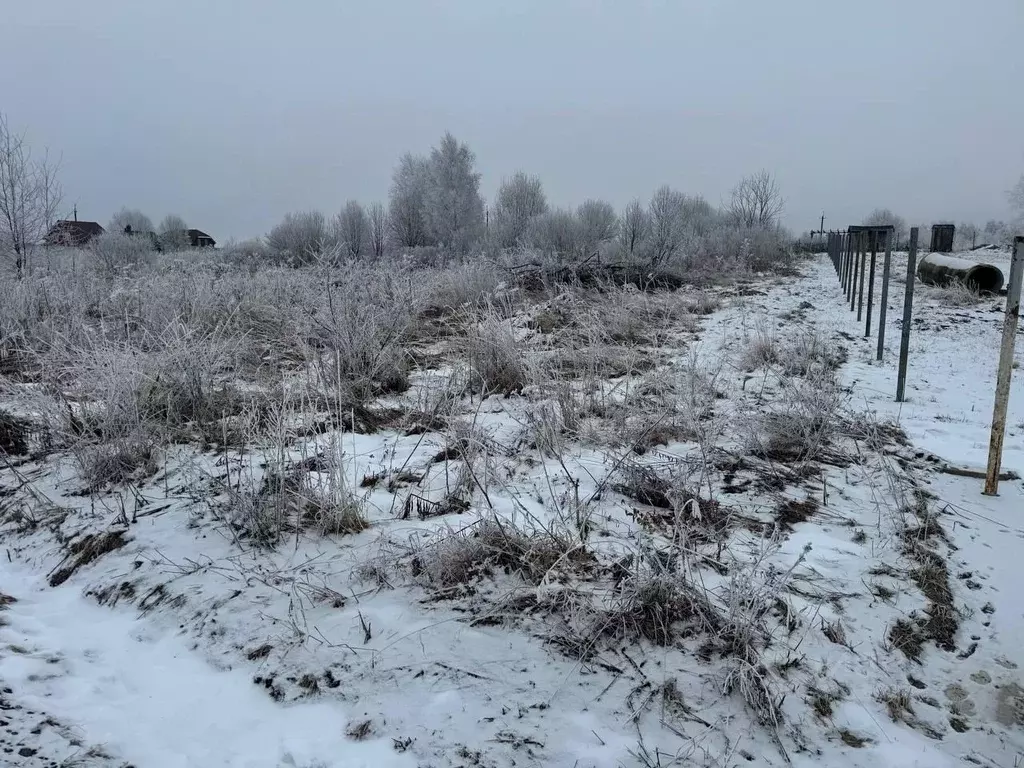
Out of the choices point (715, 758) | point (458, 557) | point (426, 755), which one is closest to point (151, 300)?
point (458, 557)

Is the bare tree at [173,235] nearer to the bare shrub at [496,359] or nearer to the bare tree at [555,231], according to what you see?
the bare tree at [555,231]

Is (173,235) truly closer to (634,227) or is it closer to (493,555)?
(634,227)

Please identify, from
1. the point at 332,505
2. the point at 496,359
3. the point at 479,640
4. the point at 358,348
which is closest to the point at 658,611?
the point at 479,640

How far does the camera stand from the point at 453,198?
3141 centimetres

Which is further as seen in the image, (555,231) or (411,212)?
(411,212)

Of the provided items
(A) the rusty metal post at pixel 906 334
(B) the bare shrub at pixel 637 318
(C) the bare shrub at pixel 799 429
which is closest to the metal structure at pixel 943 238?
(B) the bare shrub at pixel 637 318

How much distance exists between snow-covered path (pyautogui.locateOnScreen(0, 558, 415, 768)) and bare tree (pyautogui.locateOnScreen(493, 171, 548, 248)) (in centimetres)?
2779

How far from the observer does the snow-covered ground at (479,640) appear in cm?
172

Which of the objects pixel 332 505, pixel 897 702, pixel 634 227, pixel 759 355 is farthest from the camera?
pixel 634 227

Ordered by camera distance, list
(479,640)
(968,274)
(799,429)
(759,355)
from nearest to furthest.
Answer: (479,640) < (799,429) < (759,355) < (968,274)

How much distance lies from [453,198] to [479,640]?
31256 mm

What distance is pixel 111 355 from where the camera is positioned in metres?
3.80

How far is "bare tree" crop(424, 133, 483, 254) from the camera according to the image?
31.0 m

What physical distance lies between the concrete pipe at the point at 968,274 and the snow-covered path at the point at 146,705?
12.9 metres
